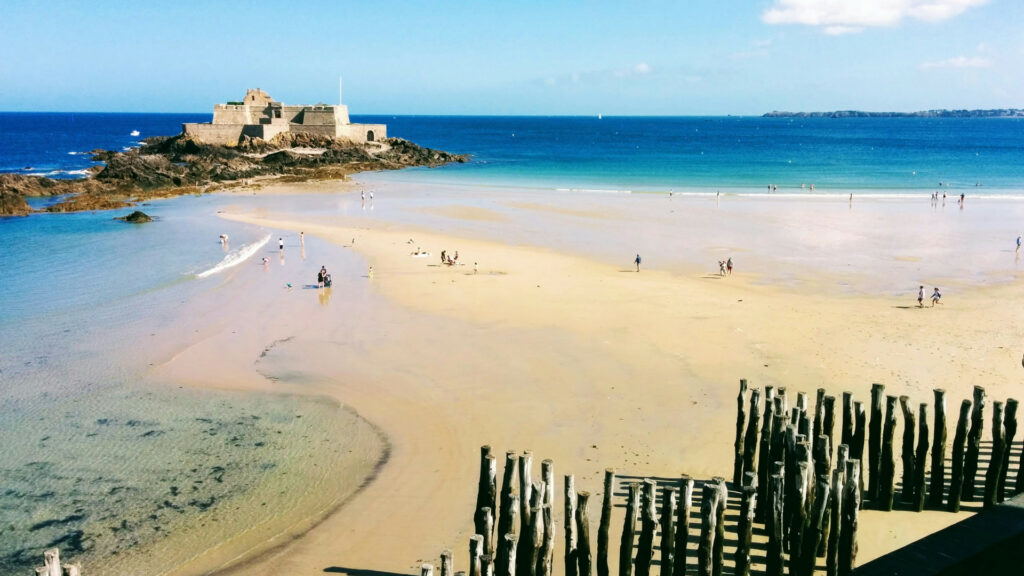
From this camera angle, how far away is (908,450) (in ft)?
37.3

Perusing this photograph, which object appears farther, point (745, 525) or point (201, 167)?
point (201, 167)

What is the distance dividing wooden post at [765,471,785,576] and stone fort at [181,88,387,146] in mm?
77625

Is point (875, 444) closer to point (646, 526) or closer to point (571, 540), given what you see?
point (646, 526)

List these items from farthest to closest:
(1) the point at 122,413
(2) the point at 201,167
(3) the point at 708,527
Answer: (2) the point at 201,167
(1) the point at 122,413
(3) the point at 708,527

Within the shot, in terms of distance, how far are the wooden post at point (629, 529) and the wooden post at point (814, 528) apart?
216cm

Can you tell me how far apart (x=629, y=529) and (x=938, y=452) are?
5437mm

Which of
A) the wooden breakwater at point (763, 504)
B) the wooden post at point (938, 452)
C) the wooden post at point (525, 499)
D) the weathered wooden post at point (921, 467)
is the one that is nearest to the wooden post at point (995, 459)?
the wooden breakwater at point (763, 504)

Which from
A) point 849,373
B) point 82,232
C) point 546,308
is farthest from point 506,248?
point 82,232

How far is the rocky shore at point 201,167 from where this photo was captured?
176 feet

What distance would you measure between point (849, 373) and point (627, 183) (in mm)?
52190

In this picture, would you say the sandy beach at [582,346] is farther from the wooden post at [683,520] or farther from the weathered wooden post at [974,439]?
the wooden post at [683,520]

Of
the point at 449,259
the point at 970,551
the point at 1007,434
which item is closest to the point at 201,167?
the point at 449,259

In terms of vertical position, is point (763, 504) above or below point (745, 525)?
below

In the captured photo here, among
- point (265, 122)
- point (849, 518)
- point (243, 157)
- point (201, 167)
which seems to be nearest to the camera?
point (849, 518)
